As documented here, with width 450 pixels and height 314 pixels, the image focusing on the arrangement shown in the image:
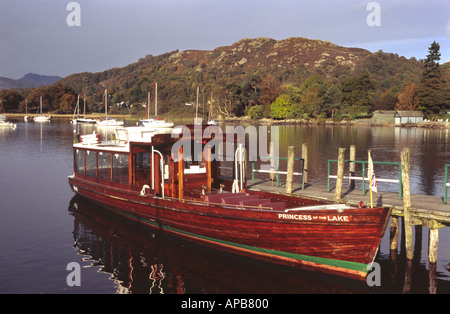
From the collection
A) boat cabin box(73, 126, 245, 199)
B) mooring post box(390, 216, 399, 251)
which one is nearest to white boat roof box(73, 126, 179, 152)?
boat cabin box(73, 126, 245, 199)

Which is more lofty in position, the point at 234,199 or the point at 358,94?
the point at 358,94

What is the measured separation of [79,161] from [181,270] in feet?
40.4

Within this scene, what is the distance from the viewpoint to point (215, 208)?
16703mm

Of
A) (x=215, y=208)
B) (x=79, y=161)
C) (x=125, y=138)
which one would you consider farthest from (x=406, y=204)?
(x=79, y=161)

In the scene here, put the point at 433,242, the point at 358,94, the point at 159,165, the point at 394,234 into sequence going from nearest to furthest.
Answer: the point at 433,242, the point at 394,234, the point at 159,165, the point at 358,94

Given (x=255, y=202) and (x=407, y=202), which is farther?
(x=255, y=202)

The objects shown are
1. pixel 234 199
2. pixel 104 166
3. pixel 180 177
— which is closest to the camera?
pixel 234 199

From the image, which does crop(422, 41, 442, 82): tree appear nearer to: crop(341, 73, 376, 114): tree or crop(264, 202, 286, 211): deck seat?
crop(341, 73, 376, 114): tree

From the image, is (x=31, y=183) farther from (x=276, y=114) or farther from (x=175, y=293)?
(x=276, y=114)

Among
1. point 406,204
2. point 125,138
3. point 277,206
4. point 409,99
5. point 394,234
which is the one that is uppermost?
point 409,99

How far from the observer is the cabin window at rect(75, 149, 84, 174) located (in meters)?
25.2

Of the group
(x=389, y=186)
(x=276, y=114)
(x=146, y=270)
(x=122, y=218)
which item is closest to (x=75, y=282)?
(x=146, y=270)

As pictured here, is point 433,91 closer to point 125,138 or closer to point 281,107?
point 281,107

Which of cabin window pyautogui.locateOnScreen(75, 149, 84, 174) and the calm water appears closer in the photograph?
the calm water
